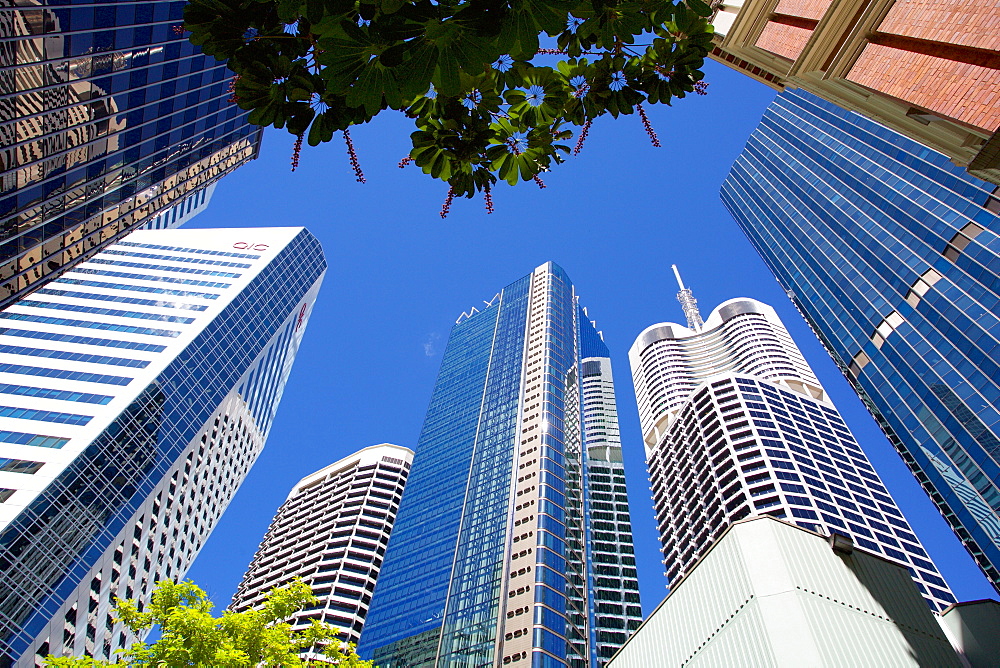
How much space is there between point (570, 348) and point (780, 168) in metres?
48.7

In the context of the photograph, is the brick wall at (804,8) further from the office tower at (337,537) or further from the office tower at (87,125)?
the office tower at (337,537)

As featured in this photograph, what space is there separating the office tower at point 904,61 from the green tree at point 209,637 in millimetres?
15229

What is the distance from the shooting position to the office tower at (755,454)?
6662 cm

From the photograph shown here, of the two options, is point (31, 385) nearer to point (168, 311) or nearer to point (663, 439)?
point (168, 311)

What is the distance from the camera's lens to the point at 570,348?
111 m

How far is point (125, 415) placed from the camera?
4819cm

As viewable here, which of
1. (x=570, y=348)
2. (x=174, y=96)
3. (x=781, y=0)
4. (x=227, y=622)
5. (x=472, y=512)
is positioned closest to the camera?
(x=227, y=622)

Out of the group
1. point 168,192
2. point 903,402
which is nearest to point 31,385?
point 168,192

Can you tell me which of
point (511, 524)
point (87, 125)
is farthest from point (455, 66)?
point (511, 524)

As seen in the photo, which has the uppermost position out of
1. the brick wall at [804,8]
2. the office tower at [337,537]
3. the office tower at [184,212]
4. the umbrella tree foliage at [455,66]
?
the office tower at [184,212]

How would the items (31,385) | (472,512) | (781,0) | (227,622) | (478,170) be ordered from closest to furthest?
(478,170)
(227,622)
(781,0)
(31,385)
(472,512)

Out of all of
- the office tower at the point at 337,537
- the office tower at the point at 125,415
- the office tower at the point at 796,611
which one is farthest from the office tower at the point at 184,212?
the office tower at the point at 796,611

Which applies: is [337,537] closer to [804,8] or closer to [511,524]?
[511,524]

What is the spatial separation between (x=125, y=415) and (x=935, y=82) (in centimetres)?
5691
